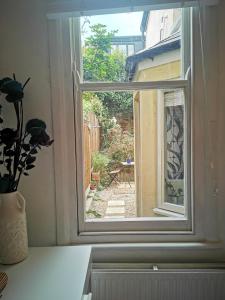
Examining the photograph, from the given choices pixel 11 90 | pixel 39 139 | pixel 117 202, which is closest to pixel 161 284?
pixel 117 202

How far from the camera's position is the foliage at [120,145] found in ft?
4.87

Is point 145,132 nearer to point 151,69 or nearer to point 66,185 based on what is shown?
point 151,69

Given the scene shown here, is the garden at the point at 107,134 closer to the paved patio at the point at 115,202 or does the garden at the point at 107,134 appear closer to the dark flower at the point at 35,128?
the paved patio at the point at 115,202

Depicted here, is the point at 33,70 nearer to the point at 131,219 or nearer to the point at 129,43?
the point at 129,43

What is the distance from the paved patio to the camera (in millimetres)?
1524

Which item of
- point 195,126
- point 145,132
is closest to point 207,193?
point 195,126

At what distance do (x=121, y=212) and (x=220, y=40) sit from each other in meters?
1.05

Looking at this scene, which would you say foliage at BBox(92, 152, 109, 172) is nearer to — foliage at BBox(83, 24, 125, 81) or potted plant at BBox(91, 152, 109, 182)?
potted plant at BBox(91, 152, 109, 182)

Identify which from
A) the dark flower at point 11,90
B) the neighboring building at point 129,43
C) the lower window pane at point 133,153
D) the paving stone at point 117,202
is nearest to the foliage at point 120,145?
the lower window pane at point 133,153

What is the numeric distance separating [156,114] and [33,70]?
2.28 feet

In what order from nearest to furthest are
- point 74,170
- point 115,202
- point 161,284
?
point 161,284, point 74,170, point 115,202

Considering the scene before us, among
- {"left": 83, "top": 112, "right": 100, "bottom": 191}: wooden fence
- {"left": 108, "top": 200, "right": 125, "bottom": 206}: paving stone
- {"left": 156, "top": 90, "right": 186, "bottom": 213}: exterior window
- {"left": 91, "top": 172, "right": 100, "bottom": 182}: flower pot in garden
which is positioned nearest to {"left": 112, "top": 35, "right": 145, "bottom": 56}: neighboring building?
{"left": 156, "top": 90, "right": 186, "bottom": 213}: exterior window

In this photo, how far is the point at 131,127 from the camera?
1.48 metres

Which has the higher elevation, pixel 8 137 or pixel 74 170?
pixel 8 137
